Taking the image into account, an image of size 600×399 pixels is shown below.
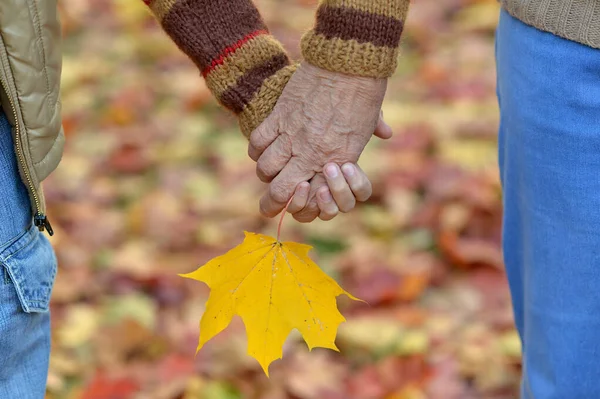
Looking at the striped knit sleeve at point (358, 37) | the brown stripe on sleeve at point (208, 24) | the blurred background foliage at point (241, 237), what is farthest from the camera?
the blurred background foliage at point (241, 237)

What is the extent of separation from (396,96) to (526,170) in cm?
240

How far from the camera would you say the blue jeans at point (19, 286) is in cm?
Answer: 123

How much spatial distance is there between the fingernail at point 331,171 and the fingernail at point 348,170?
0.02 meters

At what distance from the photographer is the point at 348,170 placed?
56.2 inches

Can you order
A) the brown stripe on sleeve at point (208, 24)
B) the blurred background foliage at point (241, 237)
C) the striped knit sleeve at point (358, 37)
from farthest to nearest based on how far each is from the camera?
the blurred background foliage at point (241, 237) < the brown stripe on sleeve at point (208, 24) < the striped knit sleeve at point (358, 37)

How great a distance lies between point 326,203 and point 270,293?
179mm

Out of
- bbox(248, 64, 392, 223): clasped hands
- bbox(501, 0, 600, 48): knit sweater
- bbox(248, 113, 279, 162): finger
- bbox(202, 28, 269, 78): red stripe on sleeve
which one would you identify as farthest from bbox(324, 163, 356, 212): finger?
bbox(501, 0, 600, 48): knit sweater

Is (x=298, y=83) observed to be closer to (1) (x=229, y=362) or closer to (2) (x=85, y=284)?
(1) (x=229, y=362)

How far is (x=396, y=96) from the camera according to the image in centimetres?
375

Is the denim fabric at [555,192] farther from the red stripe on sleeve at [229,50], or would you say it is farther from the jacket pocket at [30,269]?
the jacket pocket at [30,269]

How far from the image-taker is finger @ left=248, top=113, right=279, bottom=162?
1458mm

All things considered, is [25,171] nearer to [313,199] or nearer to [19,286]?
[19,286]

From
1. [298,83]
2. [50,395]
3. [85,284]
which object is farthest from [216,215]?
[298,83]

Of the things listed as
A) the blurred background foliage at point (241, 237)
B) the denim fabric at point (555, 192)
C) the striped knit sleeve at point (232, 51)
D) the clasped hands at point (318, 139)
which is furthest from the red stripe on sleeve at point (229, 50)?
the denim fabric at point (555, 192)
